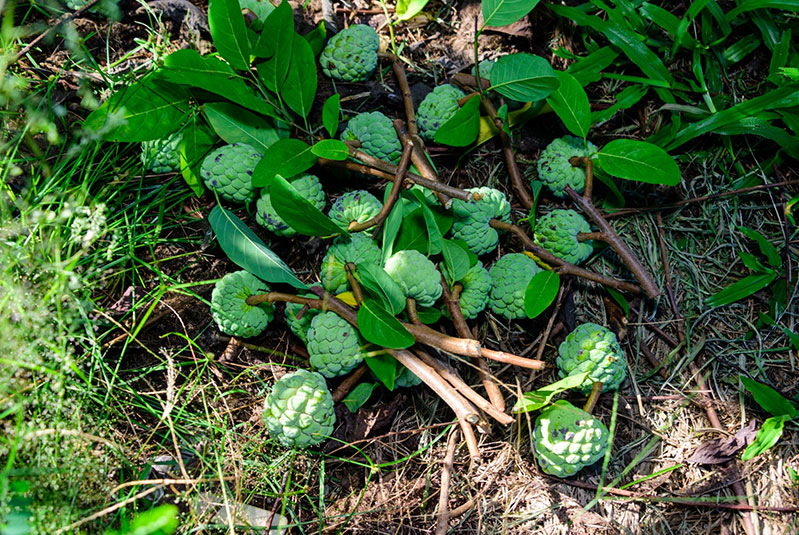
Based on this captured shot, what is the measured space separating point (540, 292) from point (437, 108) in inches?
24.3

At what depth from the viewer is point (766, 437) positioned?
1625mm

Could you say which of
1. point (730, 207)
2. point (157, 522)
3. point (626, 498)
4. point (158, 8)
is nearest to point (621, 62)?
point (730, 207)

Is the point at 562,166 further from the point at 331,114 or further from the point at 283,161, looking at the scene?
the point at 283,161

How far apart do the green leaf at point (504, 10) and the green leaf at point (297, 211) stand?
76 centimetres

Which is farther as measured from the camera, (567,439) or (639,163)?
(639,163)

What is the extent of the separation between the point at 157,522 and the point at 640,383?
142 cm

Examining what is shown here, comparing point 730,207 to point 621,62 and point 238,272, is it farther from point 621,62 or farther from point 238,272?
point 238,272

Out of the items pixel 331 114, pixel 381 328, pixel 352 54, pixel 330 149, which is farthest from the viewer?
pixel 352 54

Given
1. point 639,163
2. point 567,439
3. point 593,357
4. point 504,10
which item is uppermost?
point 504,10

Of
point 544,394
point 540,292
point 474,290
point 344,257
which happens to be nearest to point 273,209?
point 344,257

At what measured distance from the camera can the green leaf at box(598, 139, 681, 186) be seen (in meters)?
1.57

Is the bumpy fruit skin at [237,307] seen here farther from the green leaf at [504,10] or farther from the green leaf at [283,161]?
the green leaf at [504,10]

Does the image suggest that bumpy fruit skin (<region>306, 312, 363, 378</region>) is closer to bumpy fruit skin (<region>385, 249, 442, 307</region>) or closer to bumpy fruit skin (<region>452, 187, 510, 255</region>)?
bumpy fruit skin (<region>385, 249, 442, 307</region>)

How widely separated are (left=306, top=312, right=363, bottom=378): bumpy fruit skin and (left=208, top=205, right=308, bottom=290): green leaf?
12cm
